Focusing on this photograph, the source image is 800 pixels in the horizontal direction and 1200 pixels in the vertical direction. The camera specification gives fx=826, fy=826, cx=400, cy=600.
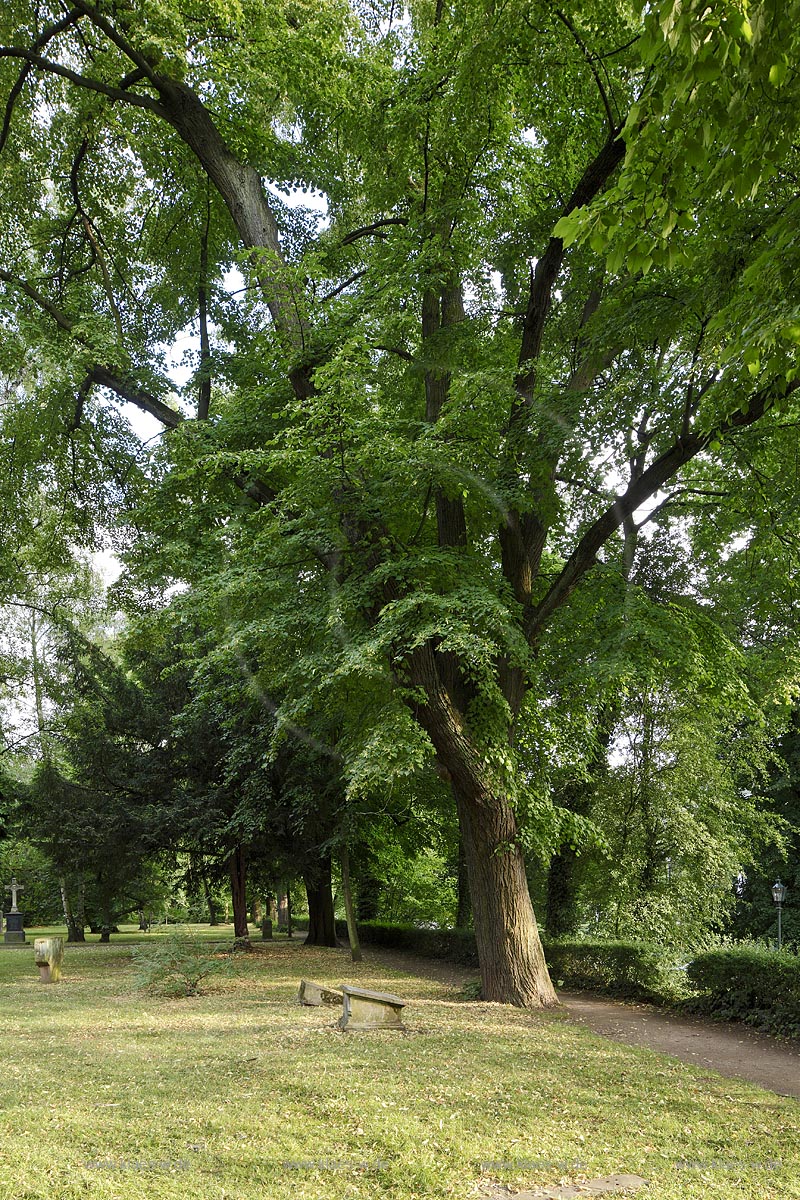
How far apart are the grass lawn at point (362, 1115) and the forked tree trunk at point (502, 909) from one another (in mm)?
1151

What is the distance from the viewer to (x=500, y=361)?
453 inches

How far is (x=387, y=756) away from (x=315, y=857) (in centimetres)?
1110

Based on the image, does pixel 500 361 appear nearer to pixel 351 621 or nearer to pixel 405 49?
pixel 351 621

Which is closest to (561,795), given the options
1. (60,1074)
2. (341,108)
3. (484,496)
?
(484,496)

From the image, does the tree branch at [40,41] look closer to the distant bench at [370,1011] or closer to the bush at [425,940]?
the distant bench at [370,1011]

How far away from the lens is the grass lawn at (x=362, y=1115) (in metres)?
4.25

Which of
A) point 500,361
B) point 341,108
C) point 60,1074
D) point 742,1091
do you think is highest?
point 341,108

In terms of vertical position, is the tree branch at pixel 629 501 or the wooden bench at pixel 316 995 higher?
the tree branch at pixel 629 501

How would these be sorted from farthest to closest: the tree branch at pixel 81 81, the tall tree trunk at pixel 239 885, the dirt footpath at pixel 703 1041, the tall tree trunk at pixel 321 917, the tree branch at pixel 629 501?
the tall tree trunk at pixel 321 917, the tall tree trunk at pixel 239 885, the tree branch at pixel 81 81, the tree branch at pixel 629 501, the dirt footpath at pixel 703 1041

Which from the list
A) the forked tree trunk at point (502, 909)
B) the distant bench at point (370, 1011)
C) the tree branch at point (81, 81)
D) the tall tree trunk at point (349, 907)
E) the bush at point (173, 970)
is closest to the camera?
the distant bench at point (370, 1011)

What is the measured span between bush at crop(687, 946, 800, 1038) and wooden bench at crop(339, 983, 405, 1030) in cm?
496

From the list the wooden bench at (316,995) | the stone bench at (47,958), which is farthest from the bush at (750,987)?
the stone bench at (47,958)

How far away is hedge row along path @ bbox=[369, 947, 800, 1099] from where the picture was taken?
7934mm

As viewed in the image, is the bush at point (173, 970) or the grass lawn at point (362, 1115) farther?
the bush at point (173, 970)
